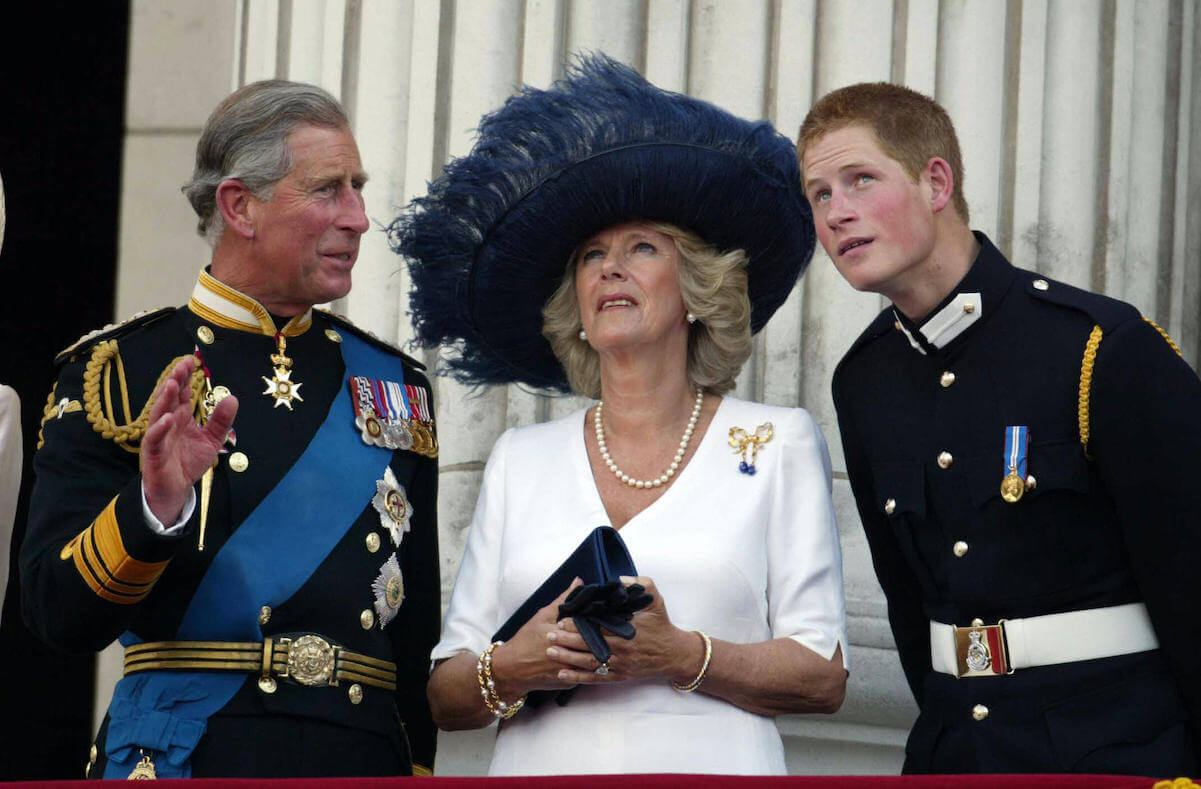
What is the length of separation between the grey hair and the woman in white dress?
0.44 meters

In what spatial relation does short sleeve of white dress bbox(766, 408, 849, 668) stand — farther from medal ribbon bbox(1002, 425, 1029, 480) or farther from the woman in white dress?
medal ribbon bbox(1002, 425, 1029, 480)

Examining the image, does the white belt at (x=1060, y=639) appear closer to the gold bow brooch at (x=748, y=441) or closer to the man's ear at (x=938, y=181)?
A: the gold bow brooch at (x=748, y=441)

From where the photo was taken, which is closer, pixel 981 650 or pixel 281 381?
pixel 981 650

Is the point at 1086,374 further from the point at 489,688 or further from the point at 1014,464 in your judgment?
the point at 489,688

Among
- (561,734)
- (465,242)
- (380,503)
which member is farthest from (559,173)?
(561,734)

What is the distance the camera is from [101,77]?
5410 millimetres

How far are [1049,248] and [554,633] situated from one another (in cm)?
178

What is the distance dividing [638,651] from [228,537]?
729 millimetres

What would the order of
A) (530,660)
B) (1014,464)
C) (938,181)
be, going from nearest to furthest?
(1014,464) → (530,660) → (938,181)

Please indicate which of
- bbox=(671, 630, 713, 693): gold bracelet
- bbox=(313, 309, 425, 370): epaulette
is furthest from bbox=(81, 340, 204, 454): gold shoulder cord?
bbox=(671, 630, 713, 693): gold bracelet

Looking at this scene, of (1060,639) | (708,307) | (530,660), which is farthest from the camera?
(708,307)

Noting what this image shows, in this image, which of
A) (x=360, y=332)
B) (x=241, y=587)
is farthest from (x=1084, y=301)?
(x=241, y=587)

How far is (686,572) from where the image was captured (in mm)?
3441

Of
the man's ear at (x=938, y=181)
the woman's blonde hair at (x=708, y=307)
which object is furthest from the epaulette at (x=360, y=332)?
the man's ear at (x=938, y=181)
